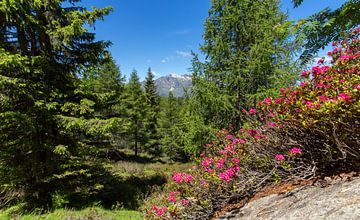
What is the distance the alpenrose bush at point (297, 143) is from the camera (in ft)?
8.12

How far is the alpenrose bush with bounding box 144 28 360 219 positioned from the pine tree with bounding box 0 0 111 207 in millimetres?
4851

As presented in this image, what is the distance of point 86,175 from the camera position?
7.68m

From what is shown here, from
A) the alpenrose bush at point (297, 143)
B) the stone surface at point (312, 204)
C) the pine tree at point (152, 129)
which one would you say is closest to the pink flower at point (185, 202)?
the alpenrose bush at point (297, 143)

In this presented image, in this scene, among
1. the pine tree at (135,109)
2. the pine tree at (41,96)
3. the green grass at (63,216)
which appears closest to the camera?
the green grass at (63,216)

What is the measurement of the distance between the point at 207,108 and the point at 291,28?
5.34m

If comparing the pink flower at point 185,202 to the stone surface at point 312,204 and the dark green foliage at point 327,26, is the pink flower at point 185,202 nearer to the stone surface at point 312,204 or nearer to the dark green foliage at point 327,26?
the stone surface at point 312,204

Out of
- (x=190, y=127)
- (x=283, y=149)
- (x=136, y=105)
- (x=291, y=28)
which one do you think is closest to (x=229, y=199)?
(x=283, y=149)

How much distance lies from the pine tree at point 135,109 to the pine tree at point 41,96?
48.7 ft

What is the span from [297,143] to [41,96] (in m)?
7.80

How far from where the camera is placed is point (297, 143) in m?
3.08

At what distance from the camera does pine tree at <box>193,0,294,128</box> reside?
6.46 meters

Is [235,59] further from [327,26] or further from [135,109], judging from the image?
[135,109]

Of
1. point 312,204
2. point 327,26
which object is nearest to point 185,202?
point 312,204

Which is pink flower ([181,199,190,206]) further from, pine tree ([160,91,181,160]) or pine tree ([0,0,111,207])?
pine tree ([160,91,181,160])
